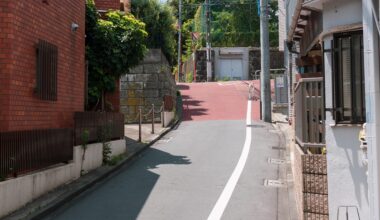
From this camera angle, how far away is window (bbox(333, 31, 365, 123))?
6430mm

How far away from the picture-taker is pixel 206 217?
9.02 m

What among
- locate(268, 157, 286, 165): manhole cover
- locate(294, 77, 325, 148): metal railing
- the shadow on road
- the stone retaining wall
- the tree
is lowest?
locate(268, 157, 286, 165): manhole cover

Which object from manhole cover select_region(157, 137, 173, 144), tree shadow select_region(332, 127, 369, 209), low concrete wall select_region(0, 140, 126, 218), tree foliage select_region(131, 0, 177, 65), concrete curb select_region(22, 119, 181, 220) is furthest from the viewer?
tree foliage select_region(131, 0, 177, 65)

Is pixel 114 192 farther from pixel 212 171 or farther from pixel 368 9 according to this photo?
pixel 368 9

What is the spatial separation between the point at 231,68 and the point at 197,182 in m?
40.4

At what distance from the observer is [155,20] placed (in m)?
33.7

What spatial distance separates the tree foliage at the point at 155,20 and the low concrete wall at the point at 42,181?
20.4 metres

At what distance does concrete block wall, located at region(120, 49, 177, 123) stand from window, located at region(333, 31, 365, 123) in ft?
65.3

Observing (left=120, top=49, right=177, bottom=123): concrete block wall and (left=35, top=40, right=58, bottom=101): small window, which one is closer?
(left=35, top=40, right=58, bottom=101): small window

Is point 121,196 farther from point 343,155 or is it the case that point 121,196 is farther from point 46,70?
point 343,155

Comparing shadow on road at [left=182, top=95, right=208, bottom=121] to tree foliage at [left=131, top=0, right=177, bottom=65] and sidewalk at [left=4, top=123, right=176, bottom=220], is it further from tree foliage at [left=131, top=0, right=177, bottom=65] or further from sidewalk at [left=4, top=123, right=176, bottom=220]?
sidewalk at [left=4, top=123, right=176, bottom=220]

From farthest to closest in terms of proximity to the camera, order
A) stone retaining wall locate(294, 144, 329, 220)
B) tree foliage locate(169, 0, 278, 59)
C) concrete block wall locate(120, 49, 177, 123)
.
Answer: tree foliage locate(169, 0, 278, 59), concrete block wall locate(120, 49, 177, 123), stone retaining wall locate(294, 144, 329, 220)

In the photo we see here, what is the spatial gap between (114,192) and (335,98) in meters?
6.14

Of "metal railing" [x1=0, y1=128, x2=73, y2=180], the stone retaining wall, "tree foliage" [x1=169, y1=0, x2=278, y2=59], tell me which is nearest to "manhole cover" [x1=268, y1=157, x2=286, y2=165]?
"metal railing" [x1=0, y1=128, x2=73, y2=180]
